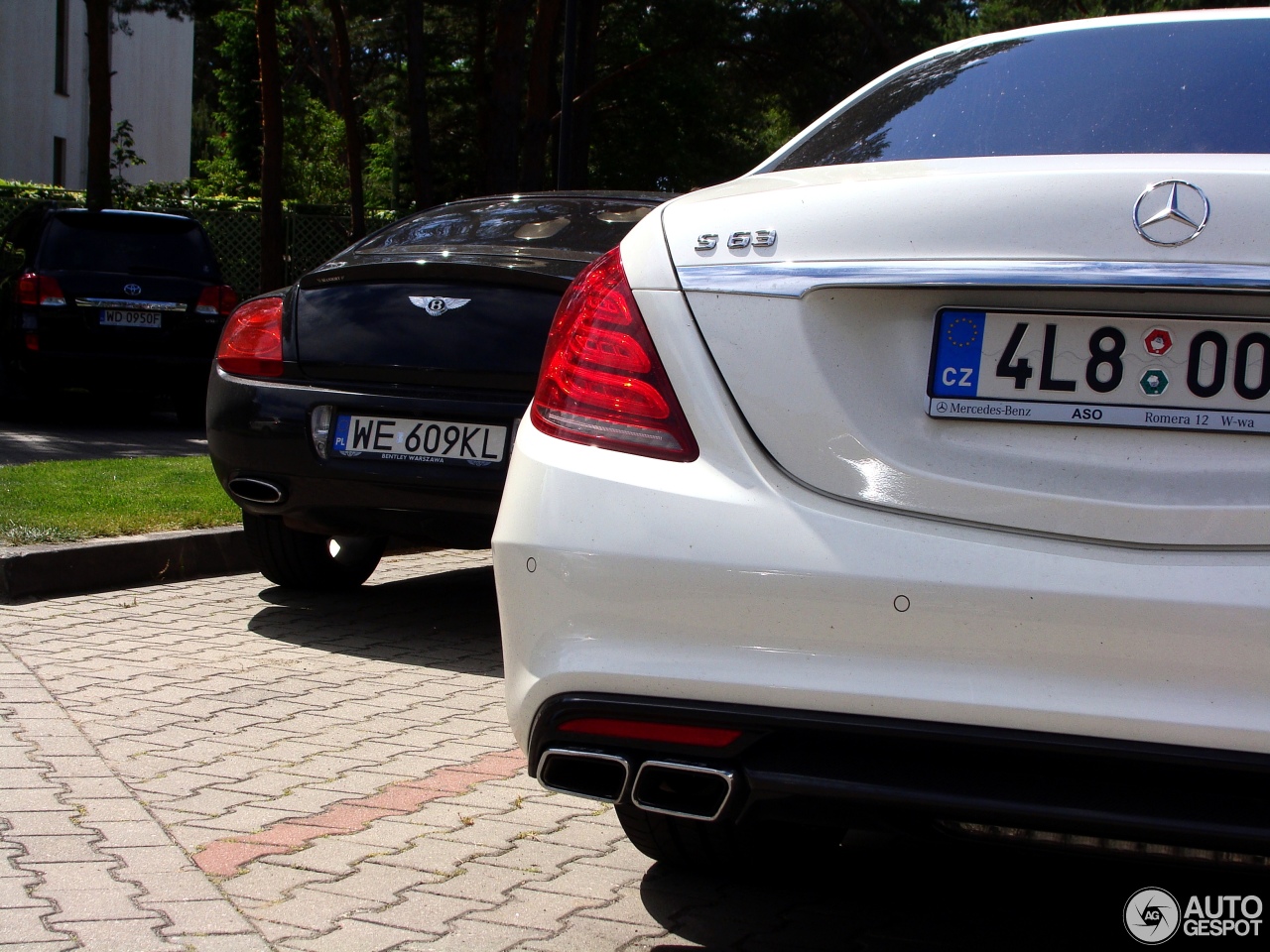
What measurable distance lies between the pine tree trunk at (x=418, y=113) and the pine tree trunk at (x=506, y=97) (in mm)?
3965

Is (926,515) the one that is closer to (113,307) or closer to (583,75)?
(113,307)

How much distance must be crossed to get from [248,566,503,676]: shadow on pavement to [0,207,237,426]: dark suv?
640 centimetres

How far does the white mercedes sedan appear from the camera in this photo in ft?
6.86

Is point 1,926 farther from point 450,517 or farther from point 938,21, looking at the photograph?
point 938,21

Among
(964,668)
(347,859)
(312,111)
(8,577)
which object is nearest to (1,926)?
(347,859)

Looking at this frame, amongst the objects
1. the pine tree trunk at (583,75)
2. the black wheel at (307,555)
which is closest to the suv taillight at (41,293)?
the black wheel at (307,555)

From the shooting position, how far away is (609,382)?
8.07 ft

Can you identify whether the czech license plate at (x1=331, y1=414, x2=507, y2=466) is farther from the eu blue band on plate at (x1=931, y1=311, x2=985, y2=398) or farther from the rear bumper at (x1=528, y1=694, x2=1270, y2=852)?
the eu blue band on plate at (x1=931, y1=311, x2=985, y2=398)

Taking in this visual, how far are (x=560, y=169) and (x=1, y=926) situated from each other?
13.9m

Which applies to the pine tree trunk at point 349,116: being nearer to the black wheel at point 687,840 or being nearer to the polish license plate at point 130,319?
the polish license plate at point 130,319

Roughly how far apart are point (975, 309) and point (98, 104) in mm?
19457

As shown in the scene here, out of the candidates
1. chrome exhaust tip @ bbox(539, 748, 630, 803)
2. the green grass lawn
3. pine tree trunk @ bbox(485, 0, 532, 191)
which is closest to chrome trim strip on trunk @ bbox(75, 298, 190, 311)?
the green grass lawn

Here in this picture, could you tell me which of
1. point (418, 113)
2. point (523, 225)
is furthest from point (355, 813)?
point (418, 113)
